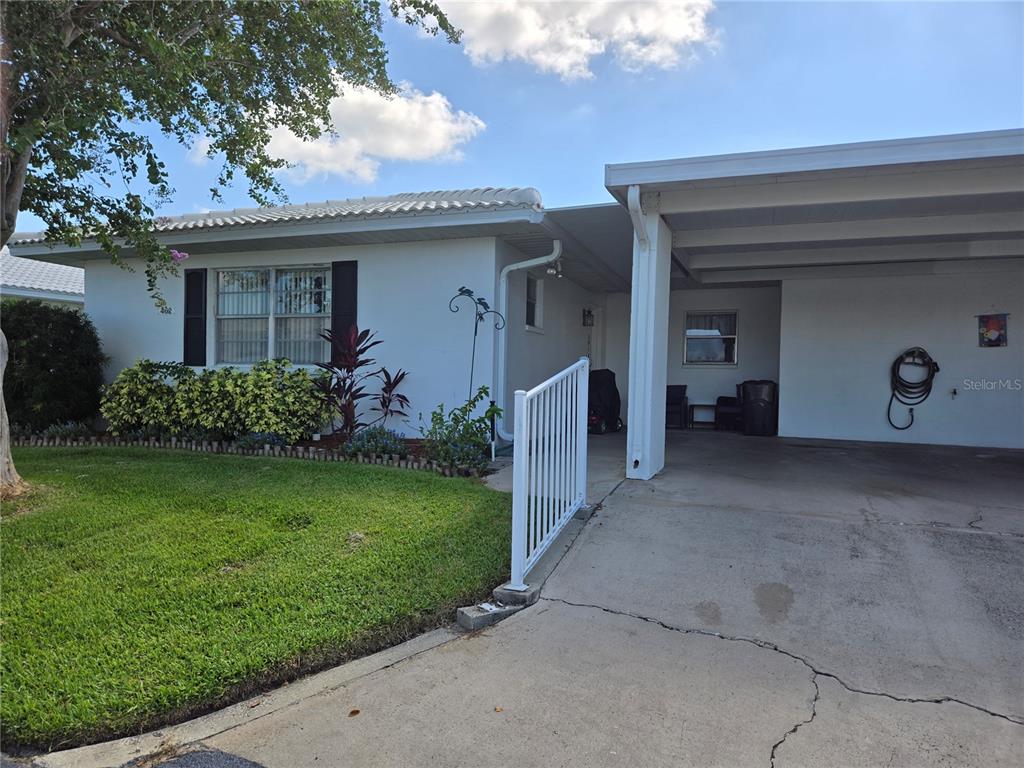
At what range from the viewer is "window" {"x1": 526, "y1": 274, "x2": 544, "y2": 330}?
349 inches

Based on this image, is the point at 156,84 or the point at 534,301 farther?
the point at 534,301

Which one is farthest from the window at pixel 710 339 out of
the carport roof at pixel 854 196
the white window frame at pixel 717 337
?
the carport roof at pixel 854 196

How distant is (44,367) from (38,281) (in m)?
6.61

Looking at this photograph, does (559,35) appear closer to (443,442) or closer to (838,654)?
(443,442)

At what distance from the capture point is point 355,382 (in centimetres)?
785

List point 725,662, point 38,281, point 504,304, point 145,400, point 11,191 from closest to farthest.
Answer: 1. point 725,662
2. point 11,191
3. point 504,304
4. point 145,400
5. point 38,281

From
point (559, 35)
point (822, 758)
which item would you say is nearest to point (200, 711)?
point (822, 758)

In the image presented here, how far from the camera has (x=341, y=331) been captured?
26.4 feet

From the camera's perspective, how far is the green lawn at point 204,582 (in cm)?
247

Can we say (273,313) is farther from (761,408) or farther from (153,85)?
(761,408)

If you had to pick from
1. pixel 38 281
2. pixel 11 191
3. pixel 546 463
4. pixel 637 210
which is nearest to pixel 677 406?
pixel 637 210

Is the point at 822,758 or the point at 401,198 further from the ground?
the point at 401,198

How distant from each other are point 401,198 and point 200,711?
7.42 m

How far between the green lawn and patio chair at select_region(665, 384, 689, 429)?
6668mm
